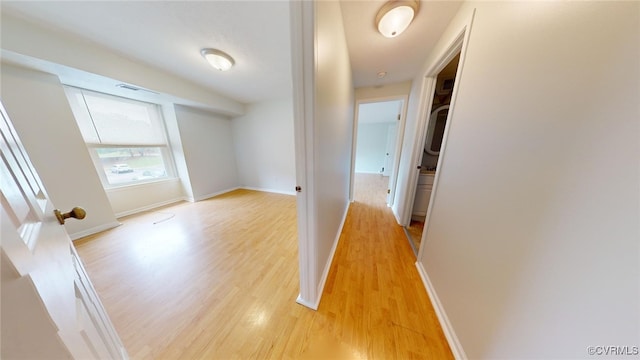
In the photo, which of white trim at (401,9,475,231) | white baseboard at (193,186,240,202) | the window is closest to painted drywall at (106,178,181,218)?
the window

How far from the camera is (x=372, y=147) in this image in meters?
5.99

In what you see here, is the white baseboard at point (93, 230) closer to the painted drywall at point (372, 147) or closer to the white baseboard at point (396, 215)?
the white baseboard at point (396, 215)

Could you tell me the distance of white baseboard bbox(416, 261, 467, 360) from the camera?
95 centimetres

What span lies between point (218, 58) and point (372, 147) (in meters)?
5.13

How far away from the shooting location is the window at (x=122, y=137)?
232 cm

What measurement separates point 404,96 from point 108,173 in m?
4.79

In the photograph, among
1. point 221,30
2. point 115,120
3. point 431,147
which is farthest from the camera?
point 115,120

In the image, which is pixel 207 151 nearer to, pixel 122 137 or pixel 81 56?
pixel 122 137

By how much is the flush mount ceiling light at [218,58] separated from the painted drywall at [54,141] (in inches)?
71.5

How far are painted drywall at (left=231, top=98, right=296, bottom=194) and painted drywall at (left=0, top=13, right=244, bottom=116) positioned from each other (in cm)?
123

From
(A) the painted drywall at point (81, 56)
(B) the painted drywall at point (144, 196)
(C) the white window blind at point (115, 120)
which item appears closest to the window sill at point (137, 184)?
Result: (B) the painted drywall at point (144, 196)

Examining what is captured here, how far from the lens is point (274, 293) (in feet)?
4.48

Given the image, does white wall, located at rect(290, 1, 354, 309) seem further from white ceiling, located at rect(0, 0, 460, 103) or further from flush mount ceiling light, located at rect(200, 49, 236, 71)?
flush mount ceiling light, located at rect(200, 49, 236, 71)

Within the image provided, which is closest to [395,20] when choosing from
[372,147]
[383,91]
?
[383,91]
